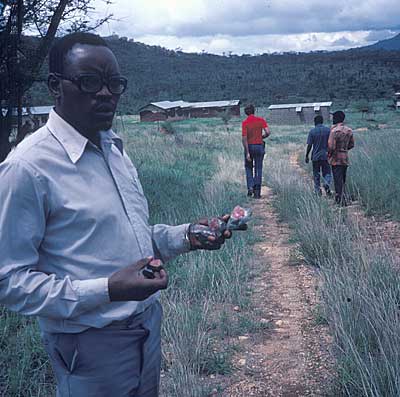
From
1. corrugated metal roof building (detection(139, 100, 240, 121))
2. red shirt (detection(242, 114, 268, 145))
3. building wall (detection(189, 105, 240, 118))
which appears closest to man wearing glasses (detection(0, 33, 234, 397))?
red shirt (detection(242, 114, 268, 145))

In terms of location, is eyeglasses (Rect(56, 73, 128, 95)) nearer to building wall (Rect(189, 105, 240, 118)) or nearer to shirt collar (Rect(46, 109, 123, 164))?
shirt collar (Rect(46, 109, 123, 164))

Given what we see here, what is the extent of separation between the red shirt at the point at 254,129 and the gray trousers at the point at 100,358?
8.44m

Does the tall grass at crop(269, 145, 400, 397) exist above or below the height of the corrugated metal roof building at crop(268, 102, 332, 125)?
above

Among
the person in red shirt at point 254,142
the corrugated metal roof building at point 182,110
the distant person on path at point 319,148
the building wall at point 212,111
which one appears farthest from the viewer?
the building wall at point 212,111

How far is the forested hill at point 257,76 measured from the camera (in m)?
70.2

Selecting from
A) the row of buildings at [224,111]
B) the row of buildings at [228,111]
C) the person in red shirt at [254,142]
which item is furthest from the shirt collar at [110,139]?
the row of buildings at [224,111]

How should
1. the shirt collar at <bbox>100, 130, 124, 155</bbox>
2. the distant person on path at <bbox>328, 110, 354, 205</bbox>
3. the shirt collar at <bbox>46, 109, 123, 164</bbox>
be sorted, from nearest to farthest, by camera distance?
the shirt collar at <bbox>46, 109, 123, 164</bbox> < the shirt collar at <bbox>100, 130, 124, 155</bbox> < the distant person on path at <bbox>328, 110, 354, 205</bbox>

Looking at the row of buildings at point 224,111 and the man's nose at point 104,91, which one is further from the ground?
the man's nose at point 104,91

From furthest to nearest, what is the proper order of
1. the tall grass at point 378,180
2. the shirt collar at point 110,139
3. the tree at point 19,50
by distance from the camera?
the tall grass at point 378,180, the tree at point 19,50, the shirt collar at point 110,139

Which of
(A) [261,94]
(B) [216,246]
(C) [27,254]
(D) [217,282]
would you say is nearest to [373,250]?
(D) [217,282]

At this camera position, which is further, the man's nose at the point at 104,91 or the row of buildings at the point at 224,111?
the row of buildings at the point at 224,111

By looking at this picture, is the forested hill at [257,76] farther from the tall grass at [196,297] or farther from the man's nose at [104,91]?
the man's nose at [104,91]

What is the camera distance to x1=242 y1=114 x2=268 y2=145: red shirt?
10055 millimetres

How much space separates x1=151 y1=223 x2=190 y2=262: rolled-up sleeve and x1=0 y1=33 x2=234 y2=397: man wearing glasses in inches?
8.0
